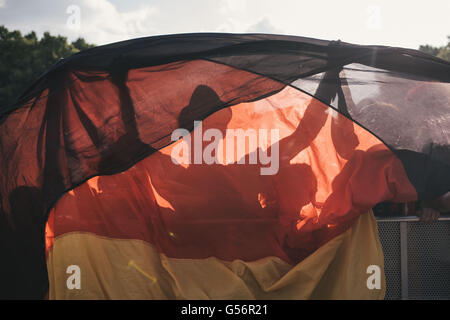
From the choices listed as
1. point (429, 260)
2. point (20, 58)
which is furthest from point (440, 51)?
point (429, 260)

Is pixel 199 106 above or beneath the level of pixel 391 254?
above

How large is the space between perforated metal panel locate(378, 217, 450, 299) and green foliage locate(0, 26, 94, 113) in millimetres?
17926

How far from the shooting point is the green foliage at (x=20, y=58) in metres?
17.2

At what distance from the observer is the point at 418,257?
96.7 inches

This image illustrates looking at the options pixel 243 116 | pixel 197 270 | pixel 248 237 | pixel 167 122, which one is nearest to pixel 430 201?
pixel 248 237

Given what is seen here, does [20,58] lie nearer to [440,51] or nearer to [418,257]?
[418,257]

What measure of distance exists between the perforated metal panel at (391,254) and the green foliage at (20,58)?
58.7 ft

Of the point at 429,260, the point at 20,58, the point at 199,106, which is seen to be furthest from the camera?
the point at 20,58

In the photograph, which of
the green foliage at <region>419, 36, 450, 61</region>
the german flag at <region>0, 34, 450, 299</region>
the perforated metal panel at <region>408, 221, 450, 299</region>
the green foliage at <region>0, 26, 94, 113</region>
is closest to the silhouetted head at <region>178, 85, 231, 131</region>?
the german flag at <region>0, 34, 450, 299</region>

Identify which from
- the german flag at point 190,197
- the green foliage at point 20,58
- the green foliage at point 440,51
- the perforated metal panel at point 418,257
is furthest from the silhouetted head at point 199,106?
the green foliage at point 440,51

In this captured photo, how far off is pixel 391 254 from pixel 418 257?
184 mm

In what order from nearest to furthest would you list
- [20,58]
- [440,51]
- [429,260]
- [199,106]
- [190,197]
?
[199,106] → [429,260] → [190,197] → [20,58] → [440,51]
